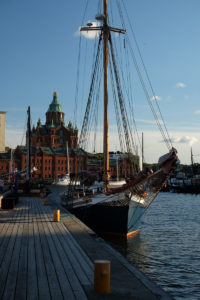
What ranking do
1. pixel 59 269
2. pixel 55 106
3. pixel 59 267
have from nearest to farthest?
pixel 59 269 → pixel 59 267 → pixel 55 106

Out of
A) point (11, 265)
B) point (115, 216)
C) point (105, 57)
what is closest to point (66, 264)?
point (11, 265)

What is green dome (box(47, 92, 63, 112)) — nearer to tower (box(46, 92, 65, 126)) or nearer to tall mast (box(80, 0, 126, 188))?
tower (box(46, 92, 65, 126))

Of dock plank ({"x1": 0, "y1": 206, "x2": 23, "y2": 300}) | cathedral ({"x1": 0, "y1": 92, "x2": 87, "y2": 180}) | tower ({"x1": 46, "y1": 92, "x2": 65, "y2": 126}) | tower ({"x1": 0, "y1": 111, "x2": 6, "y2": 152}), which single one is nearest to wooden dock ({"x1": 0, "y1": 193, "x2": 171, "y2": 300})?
dock plank ({"x1": 0, "y1": 206, "x2": 23, "y2": 300})

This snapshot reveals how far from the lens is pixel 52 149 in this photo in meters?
143

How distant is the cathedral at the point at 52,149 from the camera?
134 m

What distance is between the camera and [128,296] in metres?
6.44

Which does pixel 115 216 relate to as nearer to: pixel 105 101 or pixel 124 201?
pixel 124 201

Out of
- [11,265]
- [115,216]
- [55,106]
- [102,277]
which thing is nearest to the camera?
[102,277]

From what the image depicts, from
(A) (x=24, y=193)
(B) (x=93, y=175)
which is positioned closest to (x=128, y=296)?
(B) (x=93, y=175)

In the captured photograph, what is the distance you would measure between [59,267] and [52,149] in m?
137

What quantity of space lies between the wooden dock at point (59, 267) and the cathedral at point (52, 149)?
Answer: 380ft

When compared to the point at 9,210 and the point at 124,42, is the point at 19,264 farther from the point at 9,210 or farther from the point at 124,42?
the point at 124,42

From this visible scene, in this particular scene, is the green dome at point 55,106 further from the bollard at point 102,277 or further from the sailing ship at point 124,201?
the bollard at point 102,277

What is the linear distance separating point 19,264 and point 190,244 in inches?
523
